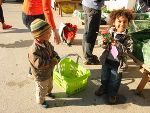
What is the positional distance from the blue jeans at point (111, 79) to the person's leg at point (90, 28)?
3.25ft

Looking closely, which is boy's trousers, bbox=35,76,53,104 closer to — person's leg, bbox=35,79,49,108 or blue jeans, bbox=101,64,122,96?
person's leg, bbox=35,79,49,108

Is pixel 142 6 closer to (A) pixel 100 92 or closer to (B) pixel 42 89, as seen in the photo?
(A) pixel 100 92

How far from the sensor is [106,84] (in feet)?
15.2

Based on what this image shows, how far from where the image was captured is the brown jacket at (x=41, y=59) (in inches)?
153

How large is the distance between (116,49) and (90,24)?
111cm

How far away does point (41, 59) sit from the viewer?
12.8 ft

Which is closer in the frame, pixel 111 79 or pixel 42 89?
pixel 42 89

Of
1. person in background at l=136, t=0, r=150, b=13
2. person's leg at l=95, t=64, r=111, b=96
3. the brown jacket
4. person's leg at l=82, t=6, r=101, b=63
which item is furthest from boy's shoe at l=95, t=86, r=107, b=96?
person in background at l=136, t=0, r=150, b=13

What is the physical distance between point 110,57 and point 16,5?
6088 mm

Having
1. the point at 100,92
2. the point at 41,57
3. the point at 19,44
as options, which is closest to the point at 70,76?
the point at 100,92

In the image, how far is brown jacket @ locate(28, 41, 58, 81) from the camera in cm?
388

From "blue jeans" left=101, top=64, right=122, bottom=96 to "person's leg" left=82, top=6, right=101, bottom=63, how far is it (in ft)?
3.25

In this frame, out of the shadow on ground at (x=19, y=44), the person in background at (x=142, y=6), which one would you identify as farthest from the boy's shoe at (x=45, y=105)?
the person in background at (x=142, y=6)

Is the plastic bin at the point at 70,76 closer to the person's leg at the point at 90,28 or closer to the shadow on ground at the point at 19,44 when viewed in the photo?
the person's leg at the point at 90,28
